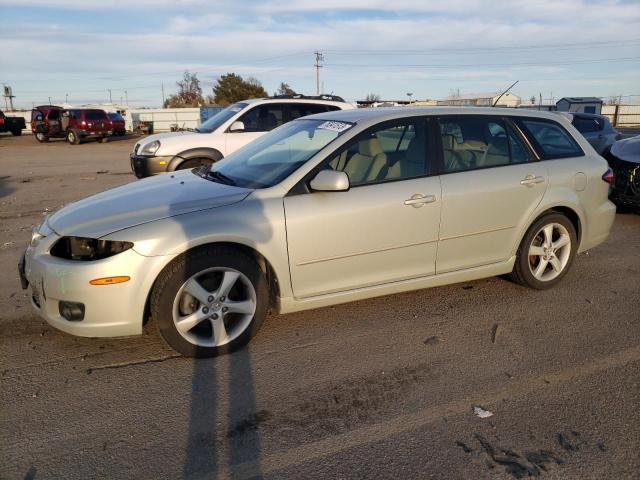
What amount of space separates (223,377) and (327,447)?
37.6 inches

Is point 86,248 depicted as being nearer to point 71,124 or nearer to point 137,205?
point 137,205

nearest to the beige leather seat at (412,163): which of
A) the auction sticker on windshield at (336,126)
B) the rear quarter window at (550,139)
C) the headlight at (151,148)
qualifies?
the auction sticker on windshield at (336,126)

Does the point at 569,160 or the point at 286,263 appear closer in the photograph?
the point at 286,263

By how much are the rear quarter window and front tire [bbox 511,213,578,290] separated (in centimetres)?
57

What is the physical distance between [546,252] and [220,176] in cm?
300

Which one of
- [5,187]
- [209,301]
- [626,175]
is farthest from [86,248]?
Answer: [5,187]

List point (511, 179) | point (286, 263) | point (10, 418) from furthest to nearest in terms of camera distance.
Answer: point (511, 179)
point (286, 263)
point (10, 418)

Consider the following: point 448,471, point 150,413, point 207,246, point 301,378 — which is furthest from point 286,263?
point 448,471

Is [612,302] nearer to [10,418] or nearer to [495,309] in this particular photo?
[495,309]

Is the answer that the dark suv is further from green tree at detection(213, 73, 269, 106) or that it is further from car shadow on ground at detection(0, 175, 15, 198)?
green tree at detection(213, 73, 269, 106)

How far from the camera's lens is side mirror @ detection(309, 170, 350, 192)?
3.58 m

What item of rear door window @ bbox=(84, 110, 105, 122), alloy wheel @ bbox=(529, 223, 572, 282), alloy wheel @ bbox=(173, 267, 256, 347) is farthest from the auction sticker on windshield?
rear door window @ bbox=(84, 110, 105, 122)

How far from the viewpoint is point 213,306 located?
348 centimetres

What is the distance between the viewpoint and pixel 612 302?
4527mm
